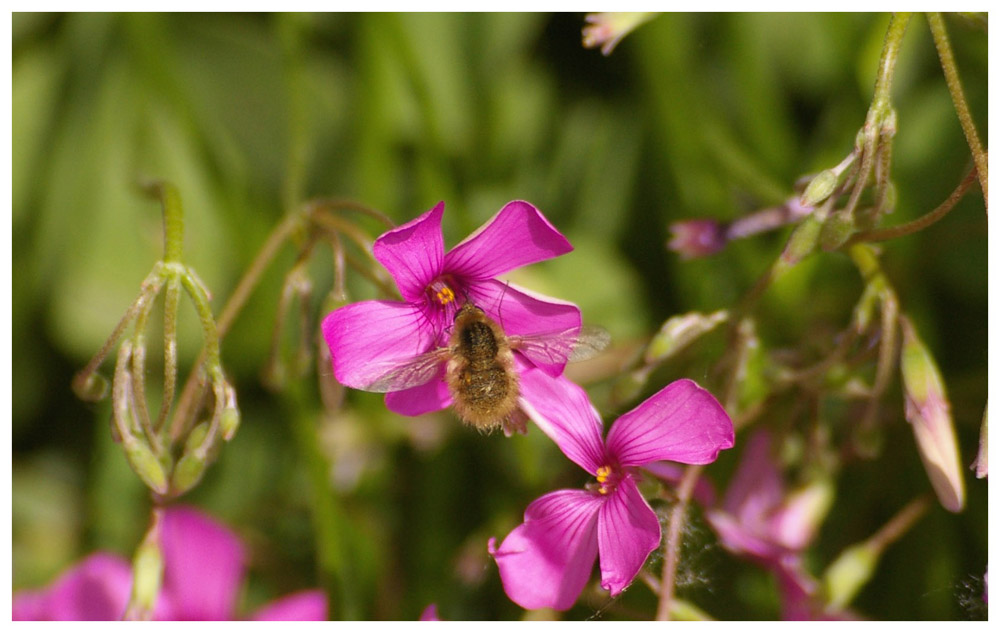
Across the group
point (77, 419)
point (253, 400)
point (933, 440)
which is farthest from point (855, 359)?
point (77, 419)

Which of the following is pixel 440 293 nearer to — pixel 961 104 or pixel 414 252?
pixel 414 252

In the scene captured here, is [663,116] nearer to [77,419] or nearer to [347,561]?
[347,561]

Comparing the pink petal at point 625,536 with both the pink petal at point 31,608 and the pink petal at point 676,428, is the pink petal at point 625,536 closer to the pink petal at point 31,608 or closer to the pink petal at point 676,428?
the pink petal at point 676,428

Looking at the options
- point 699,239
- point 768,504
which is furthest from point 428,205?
point 768,504

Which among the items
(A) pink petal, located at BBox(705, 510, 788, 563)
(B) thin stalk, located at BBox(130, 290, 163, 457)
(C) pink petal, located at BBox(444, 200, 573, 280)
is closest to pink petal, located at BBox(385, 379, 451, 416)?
(C) pink petal, located at BBox(444, 200, 573, 280)

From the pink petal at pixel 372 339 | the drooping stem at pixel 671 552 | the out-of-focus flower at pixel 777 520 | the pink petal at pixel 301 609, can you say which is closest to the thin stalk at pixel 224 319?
the pink petal at pixel 372 339

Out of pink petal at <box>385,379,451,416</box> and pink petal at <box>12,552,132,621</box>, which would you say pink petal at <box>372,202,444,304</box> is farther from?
pink petal at <box>12,552,132,621</box>

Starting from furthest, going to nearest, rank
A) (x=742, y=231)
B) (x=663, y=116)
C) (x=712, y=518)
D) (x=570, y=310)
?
(x=663, y=116) → (x=742, y=231) → (x=712, y=518) → (x=570, y=310)
